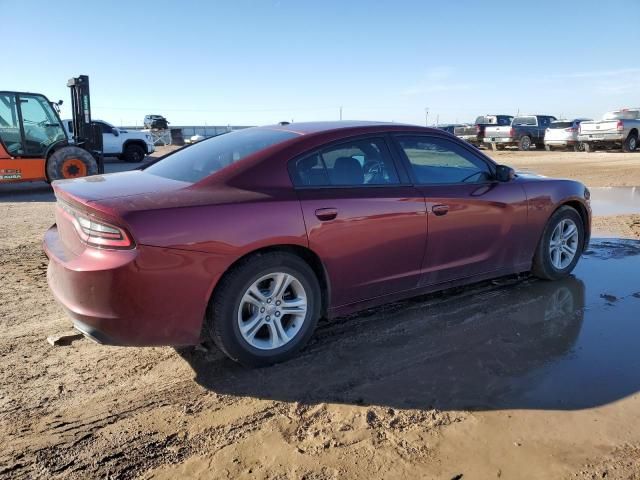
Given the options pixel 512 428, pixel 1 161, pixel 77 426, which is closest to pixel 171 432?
pixel 77 426

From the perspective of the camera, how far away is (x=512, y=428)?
280 centimetres

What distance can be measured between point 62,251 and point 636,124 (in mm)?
26574

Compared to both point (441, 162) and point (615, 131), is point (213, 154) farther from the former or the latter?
point (615, 131)

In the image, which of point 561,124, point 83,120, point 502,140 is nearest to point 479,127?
point 502,140

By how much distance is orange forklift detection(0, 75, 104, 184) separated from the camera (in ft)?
38.4

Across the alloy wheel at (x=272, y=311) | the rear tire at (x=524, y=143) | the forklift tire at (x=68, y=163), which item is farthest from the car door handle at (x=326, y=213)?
the rear tire at (x=524, y=143)

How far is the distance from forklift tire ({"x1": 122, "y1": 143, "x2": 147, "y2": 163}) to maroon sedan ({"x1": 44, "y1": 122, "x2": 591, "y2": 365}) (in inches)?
774

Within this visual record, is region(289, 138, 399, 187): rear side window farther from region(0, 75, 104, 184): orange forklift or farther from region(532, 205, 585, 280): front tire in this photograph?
region(0, 75, 104, 184): orange forklift

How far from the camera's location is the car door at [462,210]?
13.6 ft

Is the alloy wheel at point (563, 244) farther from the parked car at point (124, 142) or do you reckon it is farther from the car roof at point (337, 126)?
the parked car at point (124, 142)

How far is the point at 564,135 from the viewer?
2536 centimetres

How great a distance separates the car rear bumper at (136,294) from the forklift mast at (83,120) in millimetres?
11135

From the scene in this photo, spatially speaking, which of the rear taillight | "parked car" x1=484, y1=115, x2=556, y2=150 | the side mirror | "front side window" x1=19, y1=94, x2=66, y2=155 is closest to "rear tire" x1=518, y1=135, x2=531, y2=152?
"parked car" x1=484, y1=115, x2=556, y2=150

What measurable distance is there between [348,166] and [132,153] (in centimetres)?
2084
